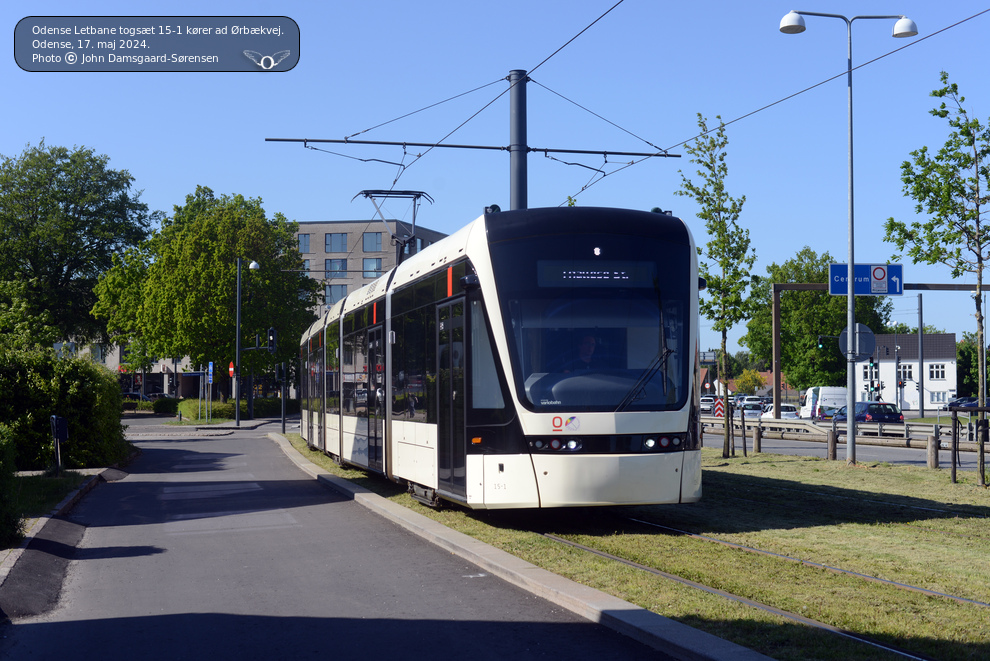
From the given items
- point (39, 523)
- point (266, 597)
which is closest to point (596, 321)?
point (266, 597)

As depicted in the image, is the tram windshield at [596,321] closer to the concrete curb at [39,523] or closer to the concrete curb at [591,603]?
the concrete curb at [591,603]

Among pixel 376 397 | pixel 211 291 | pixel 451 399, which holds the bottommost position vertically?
pixel 376 397

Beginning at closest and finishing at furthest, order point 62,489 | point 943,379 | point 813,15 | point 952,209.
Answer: point 62,489
point 813,15
point 952,209
point 943,379

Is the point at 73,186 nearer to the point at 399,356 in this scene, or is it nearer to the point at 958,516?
the point at 399,356

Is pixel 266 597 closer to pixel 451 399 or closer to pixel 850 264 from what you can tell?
pixel 451 399

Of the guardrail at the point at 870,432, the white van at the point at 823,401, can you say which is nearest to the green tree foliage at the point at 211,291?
the guardrail at the point at 870,432

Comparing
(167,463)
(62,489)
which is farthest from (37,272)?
(62,489)

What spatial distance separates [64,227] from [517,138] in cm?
5319

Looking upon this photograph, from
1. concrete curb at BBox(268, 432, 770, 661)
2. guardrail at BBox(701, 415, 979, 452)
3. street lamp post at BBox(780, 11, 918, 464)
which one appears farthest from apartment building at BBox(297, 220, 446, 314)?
concrete curb at BBox(268, 432, 770, 661)

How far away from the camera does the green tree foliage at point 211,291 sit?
179 feet

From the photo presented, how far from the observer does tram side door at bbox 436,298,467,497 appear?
11.1m

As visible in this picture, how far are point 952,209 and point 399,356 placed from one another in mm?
14712

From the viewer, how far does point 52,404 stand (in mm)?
19922

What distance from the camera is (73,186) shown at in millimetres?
64125
